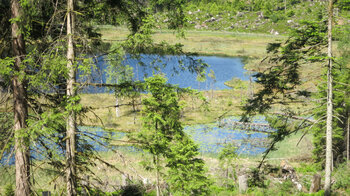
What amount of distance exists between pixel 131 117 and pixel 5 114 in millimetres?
27743

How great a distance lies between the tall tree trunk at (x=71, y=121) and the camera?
5.26 meters

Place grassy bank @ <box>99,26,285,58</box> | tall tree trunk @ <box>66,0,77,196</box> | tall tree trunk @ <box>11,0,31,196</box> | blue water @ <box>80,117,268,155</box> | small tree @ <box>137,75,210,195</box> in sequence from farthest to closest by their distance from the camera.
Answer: grassy bank @ <box>99,26,285,58</box> → blue water @ <box>80,117,268,155</box> → small tree @ <box>137,75,210,195</box> → tall tree trunk @ <box>11,0,31,196</box> → tall tree trunk @ <box>66,0,77,196</box>

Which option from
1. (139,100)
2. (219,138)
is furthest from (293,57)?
(219,138)

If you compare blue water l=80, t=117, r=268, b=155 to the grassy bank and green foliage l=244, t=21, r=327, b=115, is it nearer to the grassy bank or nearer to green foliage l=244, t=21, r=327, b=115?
green foliage l=244, t=21, r=327, b=115

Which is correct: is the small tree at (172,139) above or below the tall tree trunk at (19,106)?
below

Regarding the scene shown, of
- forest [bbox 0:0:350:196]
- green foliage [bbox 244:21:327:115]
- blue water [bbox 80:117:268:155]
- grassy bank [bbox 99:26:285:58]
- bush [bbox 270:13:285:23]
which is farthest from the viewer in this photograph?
bush [bbox 270:13:285:23]

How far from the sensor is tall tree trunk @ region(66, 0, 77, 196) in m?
5.26

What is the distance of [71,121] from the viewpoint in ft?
17.3

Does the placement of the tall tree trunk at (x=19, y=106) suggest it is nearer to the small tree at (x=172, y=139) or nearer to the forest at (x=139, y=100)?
the forest at (x=139, y=100)

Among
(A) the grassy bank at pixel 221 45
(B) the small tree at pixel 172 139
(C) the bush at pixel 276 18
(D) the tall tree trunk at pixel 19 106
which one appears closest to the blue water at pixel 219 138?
(B) the small tree at pixel 172 139

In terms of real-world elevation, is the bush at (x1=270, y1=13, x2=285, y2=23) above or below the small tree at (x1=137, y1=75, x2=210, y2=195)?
above

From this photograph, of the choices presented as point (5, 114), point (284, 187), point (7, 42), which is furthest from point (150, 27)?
point (284, 187)

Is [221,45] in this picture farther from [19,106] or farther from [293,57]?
[19,106]

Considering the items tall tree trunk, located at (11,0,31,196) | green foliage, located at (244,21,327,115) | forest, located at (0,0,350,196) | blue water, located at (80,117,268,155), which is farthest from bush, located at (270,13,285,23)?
tall tree trunk, located at (11,0,31,196)
